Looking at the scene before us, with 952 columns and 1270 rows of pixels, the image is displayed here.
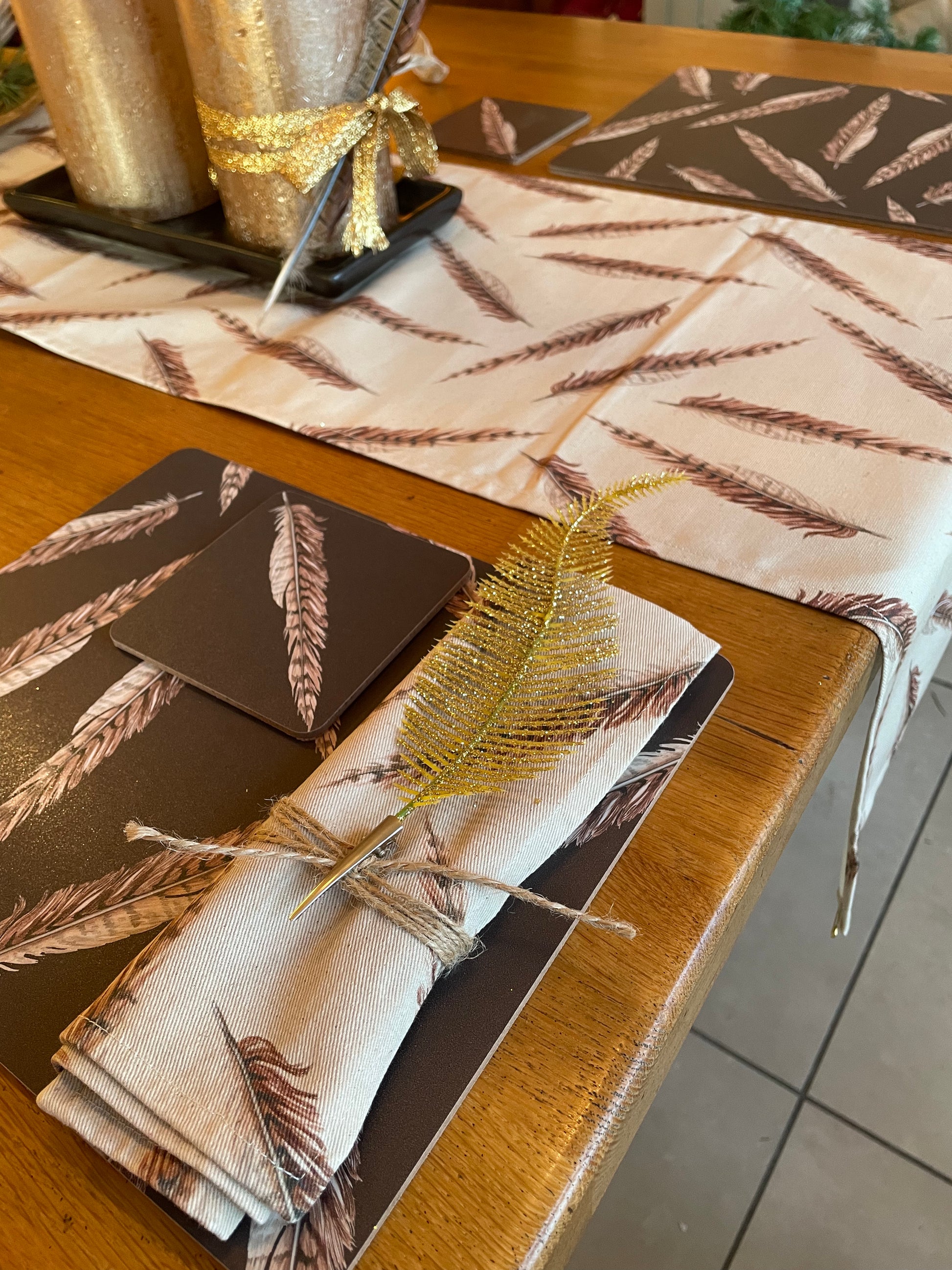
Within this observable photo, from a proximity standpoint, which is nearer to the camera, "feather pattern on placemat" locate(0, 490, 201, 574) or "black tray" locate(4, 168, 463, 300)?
"feather pattern on placemat" locate(0, 490, 201, 574)

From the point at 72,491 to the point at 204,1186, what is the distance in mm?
414

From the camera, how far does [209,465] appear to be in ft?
1.78

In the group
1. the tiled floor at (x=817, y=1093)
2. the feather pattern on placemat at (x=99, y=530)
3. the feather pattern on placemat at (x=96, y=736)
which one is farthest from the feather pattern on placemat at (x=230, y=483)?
the tiled floor at (x=817, y=1093)

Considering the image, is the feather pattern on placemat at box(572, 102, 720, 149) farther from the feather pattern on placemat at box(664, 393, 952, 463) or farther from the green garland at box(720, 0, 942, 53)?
the green garland at box(720, 0, 942, 53)

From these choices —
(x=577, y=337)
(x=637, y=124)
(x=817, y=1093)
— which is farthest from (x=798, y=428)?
(x=817, y=1093)

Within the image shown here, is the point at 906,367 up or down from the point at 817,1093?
up

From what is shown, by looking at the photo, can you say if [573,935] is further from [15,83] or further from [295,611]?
[15,83]

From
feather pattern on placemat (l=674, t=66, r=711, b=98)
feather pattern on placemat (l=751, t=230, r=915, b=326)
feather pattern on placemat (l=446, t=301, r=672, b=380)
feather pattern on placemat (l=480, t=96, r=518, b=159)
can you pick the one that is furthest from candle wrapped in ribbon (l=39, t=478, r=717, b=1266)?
feather pattern on placemat (l=674, t=66, r=711, b=98)

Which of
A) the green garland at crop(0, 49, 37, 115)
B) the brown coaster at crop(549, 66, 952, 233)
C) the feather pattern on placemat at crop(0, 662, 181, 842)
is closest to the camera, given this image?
the feather pattern on placemat at crop(0, 662, 181, 842)

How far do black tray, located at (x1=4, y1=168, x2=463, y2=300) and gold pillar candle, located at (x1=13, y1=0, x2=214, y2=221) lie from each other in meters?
0.02

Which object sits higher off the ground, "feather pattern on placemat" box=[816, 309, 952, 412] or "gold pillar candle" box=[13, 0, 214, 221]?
"gold pillar candle" box=[13, 0, 214, 221]

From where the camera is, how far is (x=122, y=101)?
65 cm

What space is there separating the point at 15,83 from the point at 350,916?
1.04 meters

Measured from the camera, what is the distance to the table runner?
48 cm
